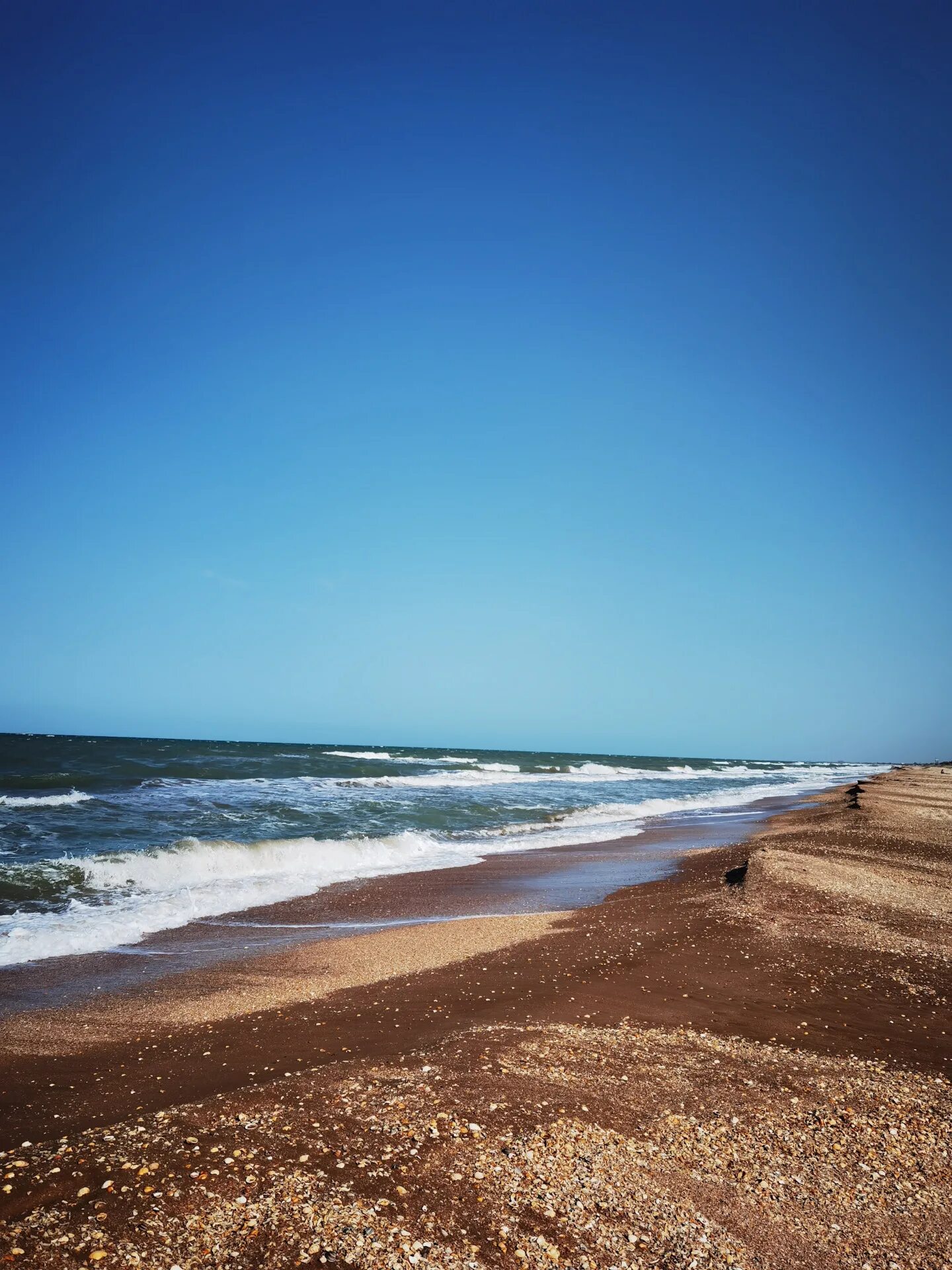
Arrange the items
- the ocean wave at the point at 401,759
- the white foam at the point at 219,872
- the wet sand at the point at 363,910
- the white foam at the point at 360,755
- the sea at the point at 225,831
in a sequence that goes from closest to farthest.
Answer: the wet sand at the point at 363,910 → the white foam at the point at 219,872 → the sea at the point at 225,831 → the ocean wave at the point at 401,759 → the white foam at the point at 360,755

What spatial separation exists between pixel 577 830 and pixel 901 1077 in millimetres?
19115

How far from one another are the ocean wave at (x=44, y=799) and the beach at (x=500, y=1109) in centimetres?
1982

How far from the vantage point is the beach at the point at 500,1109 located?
3547mm

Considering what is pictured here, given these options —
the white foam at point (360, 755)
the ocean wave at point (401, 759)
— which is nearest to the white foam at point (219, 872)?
the ocean wave at point (401, 759)

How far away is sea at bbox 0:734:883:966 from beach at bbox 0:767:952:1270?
170 inches

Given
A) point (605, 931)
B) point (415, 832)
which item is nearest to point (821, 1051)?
point (605, 931)

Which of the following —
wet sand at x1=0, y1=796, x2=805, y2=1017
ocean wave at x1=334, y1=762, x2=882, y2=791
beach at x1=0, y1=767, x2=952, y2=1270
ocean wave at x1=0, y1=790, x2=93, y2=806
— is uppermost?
beach at x1=0, y1=767, x2=952, y2=1270

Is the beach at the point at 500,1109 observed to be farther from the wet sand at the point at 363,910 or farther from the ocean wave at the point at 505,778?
the ocean wave at the point at 505,778

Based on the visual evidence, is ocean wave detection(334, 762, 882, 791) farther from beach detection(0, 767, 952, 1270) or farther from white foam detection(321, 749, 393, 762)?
beach detection(0, 767, 952, 1270)

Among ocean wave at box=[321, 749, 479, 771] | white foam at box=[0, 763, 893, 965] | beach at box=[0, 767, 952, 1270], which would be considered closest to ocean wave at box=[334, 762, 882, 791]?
ocean wave at box=[321, 749, 479, 771]

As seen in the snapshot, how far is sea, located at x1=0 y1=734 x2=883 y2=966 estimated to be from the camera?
1173 centimetres

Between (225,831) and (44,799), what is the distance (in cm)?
1072

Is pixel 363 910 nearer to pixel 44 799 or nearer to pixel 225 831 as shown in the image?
pixel 225 831

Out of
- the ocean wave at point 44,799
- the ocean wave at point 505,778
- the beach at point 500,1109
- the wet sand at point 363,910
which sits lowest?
the ocean wave at point 505,778
